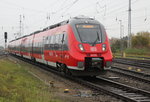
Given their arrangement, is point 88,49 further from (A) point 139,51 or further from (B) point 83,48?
(A) point 139,51

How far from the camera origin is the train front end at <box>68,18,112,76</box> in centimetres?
1226

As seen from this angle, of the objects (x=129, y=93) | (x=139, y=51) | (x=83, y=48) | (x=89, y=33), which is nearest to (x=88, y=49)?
(x=83, y=48)

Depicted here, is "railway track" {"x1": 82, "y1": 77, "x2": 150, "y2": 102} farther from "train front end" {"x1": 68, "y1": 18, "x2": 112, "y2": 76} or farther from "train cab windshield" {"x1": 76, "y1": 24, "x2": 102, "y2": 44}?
"train cab windshield" {"x1": 76, "y1": 24, "x2": 102, "y2": 44}

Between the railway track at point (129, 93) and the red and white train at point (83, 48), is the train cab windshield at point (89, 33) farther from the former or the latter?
the railway track at point (129, 93)

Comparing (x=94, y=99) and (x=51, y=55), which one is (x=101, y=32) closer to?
(x=51, y=55)

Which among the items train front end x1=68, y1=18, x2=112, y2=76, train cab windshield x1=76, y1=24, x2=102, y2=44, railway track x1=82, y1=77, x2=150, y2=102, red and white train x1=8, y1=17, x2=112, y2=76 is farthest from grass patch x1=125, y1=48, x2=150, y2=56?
railway track x1=82, y1=77, x2=150, y2=102

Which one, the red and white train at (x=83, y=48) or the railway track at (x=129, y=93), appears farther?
the red and white train at (x=83, y=48)

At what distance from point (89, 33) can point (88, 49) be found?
3.97 feet

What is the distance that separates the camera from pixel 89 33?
13.3 metres

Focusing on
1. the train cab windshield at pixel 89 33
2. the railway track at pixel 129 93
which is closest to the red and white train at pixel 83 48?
the train cab windshield at pixel 89 33

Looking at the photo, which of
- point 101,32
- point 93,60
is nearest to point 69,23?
point 101,32

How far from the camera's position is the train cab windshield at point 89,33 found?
13000 millimetres

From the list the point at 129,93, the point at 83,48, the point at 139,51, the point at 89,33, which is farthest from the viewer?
the point at 139,51

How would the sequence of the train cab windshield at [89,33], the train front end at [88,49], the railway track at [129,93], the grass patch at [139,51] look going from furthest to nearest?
the grass patch at [139,51]
the train cab windshield at [89,33]
the train front end at [88,49]
the railway track at [129,93]
